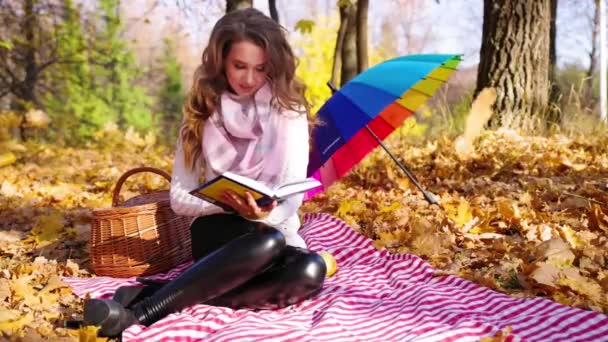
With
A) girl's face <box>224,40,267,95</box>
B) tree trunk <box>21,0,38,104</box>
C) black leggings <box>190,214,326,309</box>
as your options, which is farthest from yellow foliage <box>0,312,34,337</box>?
tree trunk <box>21,0,38,104</box>

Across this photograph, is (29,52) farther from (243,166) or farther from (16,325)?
(16,325)

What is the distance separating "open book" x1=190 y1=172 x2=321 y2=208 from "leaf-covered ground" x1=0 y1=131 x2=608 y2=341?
67 cm

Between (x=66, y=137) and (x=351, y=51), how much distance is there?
661 cm

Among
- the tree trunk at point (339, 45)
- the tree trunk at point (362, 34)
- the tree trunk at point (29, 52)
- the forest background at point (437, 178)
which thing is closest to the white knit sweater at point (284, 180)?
the forest background at point (437, 178)

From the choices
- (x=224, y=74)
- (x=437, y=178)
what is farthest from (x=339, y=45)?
(x=224, y=74)

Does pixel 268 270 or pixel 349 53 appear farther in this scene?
pixel 349 53

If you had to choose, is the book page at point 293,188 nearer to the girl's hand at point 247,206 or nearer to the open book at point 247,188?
the open book at point 247,188

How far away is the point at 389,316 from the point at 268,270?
0.52 metres

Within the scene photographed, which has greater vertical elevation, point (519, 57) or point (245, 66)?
point (245, 66)

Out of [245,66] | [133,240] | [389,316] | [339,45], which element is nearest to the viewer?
[389,316]

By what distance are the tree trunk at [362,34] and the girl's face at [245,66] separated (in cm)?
474

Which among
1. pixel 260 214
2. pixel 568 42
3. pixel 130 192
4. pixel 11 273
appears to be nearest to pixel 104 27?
pixel 130 192

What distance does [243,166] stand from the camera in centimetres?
255

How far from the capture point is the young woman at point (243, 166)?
7.12 ft
